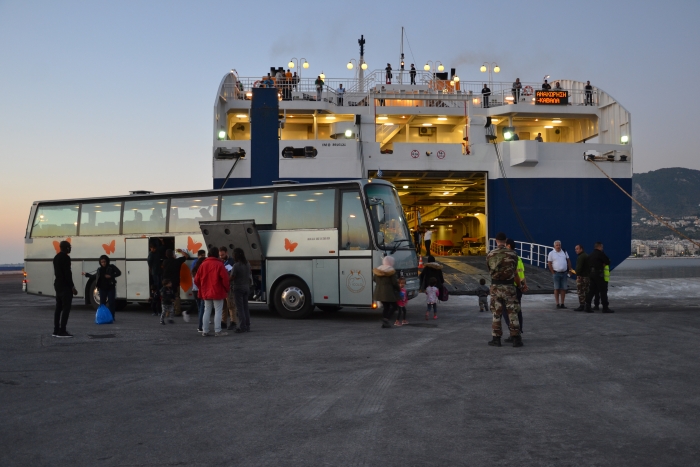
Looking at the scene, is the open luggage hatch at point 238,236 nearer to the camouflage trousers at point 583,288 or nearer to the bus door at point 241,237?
the bus door at point 241,237

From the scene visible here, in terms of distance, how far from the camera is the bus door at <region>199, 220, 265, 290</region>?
618 inches

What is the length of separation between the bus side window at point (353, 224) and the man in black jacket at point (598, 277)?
5258 mm

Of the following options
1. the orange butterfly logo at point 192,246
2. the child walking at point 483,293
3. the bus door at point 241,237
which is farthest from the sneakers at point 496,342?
the orange butterfly logo at point 192,246

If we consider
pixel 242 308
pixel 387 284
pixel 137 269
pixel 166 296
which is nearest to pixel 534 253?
pixel 387 284

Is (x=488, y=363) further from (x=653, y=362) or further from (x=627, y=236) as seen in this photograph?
(x=627, y=236)

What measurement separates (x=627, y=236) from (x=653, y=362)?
838 inches

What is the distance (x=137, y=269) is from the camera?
17.6 meters

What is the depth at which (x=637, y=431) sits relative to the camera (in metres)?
5.14

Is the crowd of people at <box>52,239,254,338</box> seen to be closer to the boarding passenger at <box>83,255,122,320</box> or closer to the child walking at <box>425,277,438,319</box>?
the boarding passenger at <box>83,255,122,320</box>

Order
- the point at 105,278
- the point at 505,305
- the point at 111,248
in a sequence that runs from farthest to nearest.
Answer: the point at 111,248
the point at 105,278
the point at 505,305

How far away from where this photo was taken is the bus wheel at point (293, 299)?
1526cm

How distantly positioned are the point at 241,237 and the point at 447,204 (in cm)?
2833

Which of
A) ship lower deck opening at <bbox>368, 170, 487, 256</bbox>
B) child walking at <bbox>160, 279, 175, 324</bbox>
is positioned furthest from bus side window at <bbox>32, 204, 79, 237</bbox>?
ship lower deck opening at <bbox>368, 170, 487, 256</bbox>

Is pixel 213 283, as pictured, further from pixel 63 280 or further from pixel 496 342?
pixel 496 342
